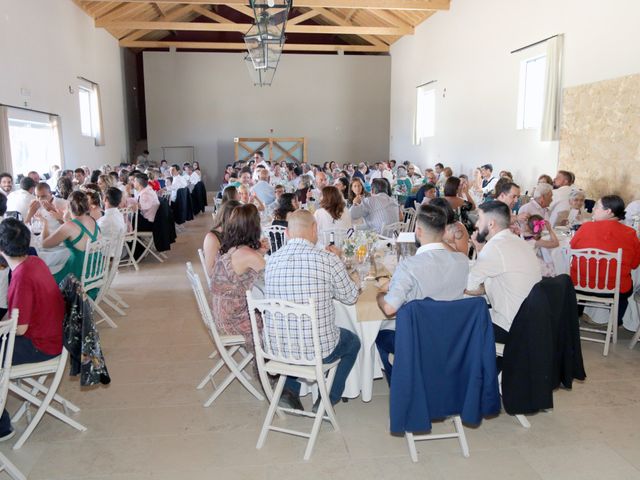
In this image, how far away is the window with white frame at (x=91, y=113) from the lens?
13.1 m

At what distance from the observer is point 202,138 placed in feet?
58.2

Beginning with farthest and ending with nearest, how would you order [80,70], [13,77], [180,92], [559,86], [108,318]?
1. [180,92]
2. [80,70]
3. [13,77]
4. [559,86]
5. [108,318]

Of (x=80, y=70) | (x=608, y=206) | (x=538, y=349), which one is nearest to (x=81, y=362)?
(x=538, y=349)

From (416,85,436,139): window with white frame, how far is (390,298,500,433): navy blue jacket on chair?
12080 mm

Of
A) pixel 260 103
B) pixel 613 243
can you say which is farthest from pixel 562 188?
→ pixel 260 103

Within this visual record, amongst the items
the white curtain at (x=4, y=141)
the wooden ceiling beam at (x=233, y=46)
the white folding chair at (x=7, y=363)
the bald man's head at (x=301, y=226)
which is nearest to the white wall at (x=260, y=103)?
the wooden ceiling beam at (x=233, y=46)

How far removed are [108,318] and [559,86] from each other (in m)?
7.13

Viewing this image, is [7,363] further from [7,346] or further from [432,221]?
[432,221]

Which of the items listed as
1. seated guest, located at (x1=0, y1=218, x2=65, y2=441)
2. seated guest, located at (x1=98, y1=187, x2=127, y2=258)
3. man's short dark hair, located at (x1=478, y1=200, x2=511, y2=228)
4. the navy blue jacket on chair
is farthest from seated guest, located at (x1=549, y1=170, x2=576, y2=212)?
seated guest, located at (x1=0, y1=218, x2=65, y2=441)

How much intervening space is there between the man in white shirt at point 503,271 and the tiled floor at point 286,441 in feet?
1.98

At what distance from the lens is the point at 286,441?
2.81m

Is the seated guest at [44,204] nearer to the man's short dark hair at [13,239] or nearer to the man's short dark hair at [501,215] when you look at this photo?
the man's short dark hair at [13,239]

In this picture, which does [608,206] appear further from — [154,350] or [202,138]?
[202,138]

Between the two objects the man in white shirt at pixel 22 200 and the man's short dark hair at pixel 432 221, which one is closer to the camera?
the man's short dark hair at pixel 432 221
